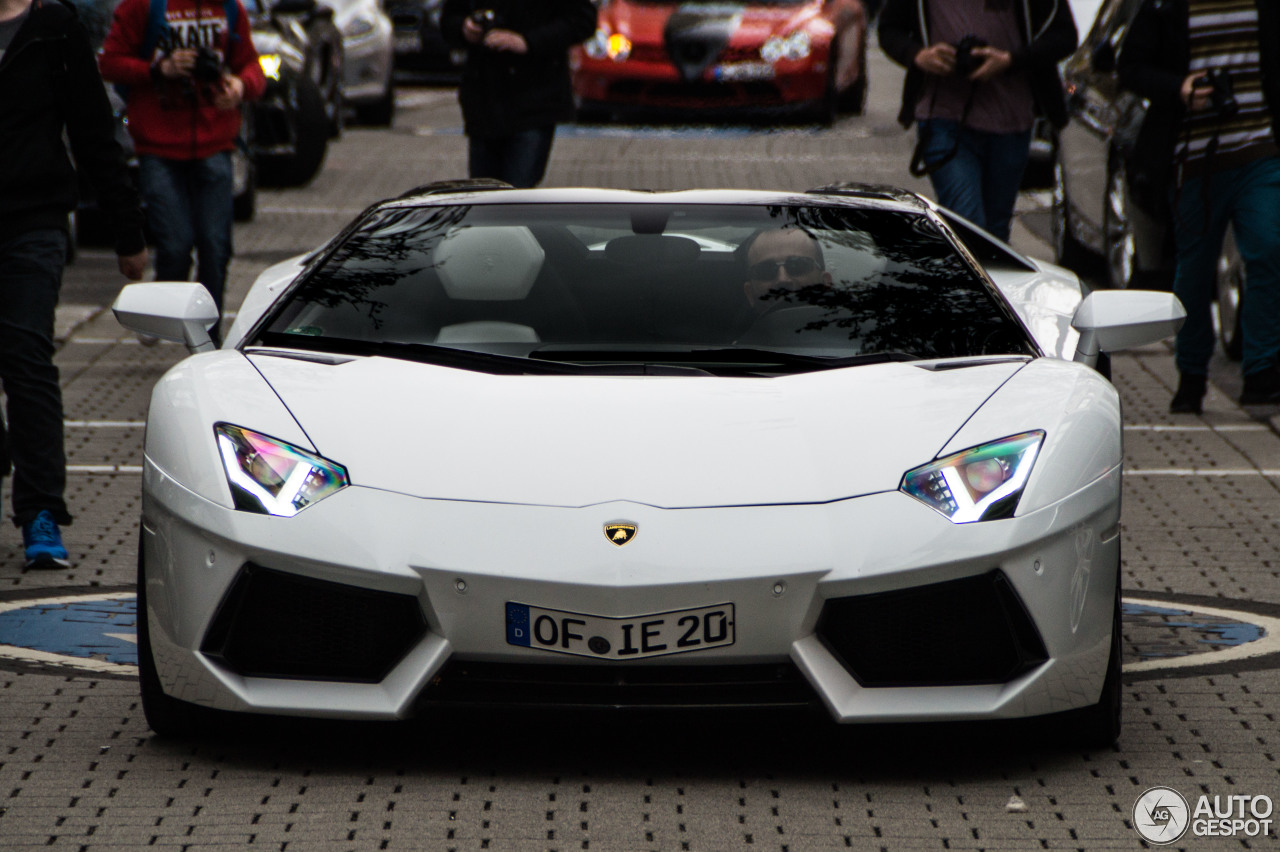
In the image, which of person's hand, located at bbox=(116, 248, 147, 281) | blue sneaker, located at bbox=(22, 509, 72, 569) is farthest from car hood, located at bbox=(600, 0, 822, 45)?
blue sneaker, located at bbox=(22, 509, 72, 569)

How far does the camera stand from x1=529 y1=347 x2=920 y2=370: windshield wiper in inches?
173

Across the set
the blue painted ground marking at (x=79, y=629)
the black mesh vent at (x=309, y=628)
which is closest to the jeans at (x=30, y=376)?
the blue painted ground marking at (x=79, y=629)

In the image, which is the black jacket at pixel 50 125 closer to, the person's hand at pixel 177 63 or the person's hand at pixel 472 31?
the person's hand at pixel 177 63

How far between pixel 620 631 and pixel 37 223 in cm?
291

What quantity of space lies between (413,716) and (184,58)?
203 inches

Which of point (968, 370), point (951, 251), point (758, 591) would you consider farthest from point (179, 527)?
point (951, 251)

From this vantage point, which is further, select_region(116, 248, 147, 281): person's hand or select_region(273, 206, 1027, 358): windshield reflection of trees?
select_region(116, 248, 147, 281): person's hand

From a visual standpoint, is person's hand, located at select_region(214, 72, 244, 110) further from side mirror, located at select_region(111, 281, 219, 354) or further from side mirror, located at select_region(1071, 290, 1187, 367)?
side mirror, located at select_region(1071, 290, 1187, 367)

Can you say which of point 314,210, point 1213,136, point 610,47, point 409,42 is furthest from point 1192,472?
point 409,42

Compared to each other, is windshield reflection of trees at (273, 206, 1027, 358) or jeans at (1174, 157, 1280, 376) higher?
windshield reflection of trees at (273, 206, 1027, 358)

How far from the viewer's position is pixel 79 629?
502 cm

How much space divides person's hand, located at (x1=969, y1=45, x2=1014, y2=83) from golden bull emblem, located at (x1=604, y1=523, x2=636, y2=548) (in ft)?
16.2

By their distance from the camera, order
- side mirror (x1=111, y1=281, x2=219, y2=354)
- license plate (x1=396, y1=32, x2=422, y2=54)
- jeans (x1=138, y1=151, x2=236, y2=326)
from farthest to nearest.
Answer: license plate (x1=396, y1=32, x2=422, y2=54), jeans (x1=138, y1=151, x2=236, y2=326), side mirror (x1=111, y1=281, x2=219, y2=354)

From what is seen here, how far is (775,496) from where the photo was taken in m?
3.75
